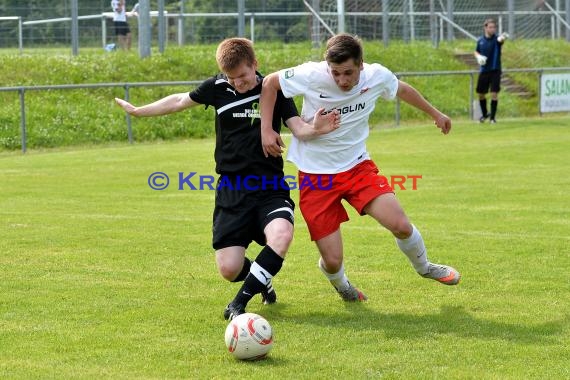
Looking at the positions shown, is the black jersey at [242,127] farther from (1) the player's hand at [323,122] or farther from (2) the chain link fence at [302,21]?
(2) the chain link fence at [302,21]

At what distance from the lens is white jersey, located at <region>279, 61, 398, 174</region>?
7.09m

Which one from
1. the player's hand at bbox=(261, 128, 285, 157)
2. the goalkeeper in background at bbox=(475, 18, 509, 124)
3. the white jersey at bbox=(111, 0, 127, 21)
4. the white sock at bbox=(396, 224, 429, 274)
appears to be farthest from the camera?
the white jersey at bbox=(111, 0, 127, 21)

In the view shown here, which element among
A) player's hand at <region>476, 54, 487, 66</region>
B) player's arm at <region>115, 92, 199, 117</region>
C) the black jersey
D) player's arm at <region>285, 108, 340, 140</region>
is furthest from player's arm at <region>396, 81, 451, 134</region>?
player's hand at <region>476, 54, 487, 66</region>

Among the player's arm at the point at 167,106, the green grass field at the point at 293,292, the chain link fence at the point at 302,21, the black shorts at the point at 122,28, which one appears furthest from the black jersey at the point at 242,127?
the black shorts at the point at 122,28

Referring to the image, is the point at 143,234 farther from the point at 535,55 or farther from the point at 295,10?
the point at 535,55

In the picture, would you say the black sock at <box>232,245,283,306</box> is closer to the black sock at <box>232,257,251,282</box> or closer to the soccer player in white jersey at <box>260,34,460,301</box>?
the black sock at <box>232,257,251,282</box>

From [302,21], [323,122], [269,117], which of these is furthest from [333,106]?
[302,21]

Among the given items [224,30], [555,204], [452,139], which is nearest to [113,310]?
[555,204]

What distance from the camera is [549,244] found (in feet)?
31.2

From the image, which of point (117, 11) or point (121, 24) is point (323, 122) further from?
point (121, 24)

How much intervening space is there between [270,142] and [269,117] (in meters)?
0.17

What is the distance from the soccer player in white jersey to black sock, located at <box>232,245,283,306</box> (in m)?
0.56

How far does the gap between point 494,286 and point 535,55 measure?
91.9ft

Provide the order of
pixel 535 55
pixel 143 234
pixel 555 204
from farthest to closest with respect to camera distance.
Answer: pixel 535 55, pixel 555 204, pixel 143 234
